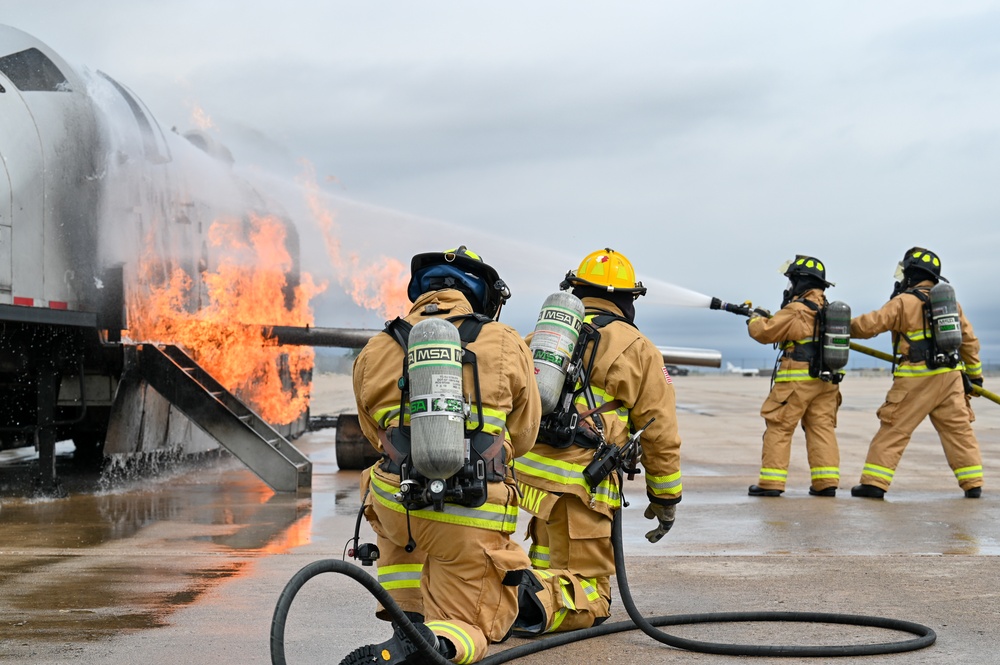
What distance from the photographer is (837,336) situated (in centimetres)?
984

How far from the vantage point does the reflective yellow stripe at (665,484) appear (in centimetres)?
502

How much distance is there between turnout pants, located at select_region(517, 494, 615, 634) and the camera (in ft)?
15.6

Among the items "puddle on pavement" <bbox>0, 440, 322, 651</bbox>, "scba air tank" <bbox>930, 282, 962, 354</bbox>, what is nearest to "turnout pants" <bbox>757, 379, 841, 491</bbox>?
"scba air tank" <bbox>930, 282, 962, 354</bbox>

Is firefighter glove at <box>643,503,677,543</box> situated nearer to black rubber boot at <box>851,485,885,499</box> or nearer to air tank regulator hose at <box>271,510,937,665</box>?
air tank regulator hose at <box>271,510,937,665</box>

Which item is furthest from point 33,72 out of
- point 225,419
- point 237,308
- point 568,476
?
point 568,476

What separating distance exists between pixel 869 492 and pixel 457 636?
22.7 ft

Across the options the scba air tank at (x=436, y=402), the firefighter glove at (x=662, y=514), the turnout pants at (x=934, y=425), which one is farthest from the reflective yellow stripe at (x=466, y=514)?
the turnout pants at (x=934, y=425)

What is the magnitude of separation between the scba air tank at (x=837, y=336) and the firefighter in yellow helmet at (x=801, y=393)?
14cm

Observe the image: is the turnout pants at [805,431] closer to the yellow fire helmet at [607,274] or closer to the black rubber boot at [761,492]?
the black rubber boot at [761,492]

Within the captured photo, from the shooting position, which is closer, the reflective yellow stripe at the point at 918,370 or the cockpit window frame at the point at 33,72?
the cockpit window frame at the point at 33,72

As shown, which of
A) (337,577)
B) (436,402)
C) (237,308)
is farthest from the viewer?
(237,308)

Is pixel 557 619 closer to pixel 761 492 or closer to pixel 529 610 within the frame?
pixel 529 610

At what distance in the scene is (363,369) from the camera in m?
4.30

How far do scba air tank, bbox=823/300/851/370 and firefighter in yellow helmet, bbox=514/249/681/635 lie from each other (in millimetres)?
5177
